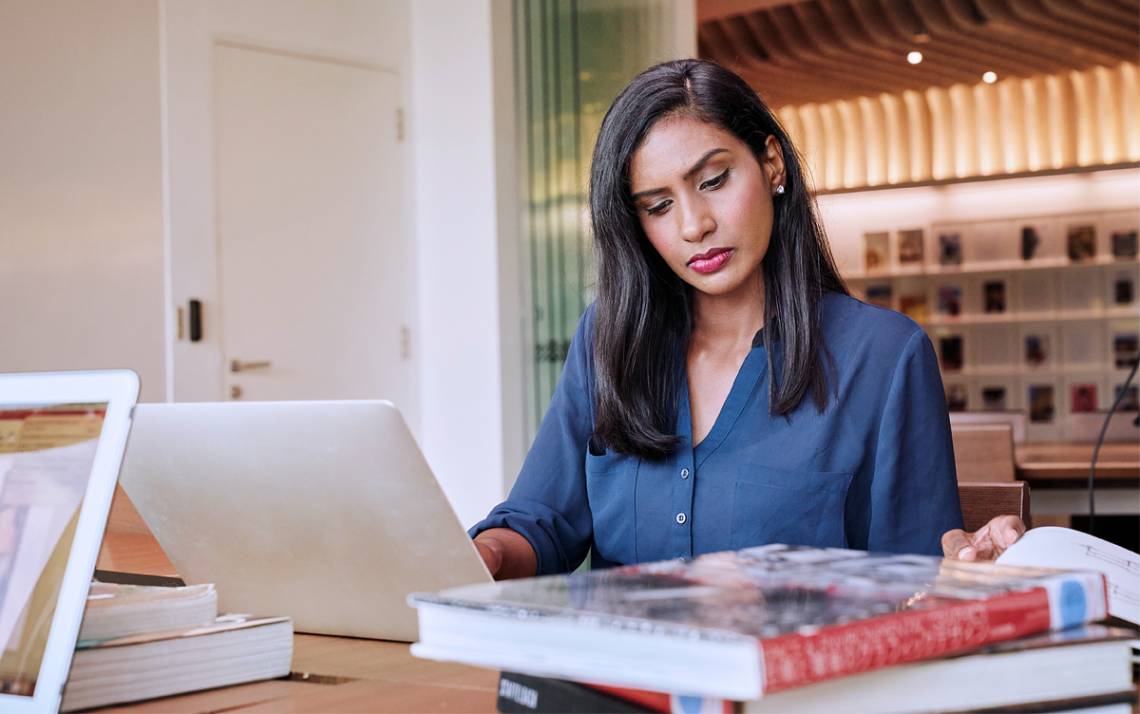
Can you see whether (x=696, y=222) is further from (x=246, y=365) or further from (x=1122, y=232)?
(x=1122, y=232)

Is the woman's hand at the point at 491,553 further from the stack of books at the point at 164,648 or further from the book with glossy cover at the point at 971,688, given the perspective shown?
the book with glossy cover at the point at 971,688

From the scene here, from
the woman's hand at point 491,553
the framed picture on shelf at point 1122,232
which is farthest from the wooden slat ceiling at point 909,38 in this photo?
the woman's hand at point 491,553

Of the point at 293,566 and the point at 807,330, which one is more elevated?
the point at 807,330

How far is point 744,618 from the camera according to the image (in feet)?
2.03

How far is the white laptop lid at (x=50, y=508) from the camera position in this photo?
2.80ft

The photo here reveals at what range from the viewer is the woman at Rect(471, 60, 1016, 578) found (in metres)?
1.46

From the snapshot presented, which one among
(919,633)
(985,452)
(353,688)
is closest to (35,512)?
(353,688)

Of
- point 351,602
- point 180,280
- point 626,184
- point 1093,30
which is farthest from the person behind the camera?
point 1093,30

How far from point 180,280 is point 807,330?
3383mm

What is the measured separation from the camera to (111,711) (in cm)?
93

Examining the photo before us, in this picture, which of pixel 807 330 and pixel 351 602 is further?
pixel 807 330

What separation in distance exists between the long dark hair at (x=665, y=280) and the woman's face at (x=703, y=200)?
0.08 ft

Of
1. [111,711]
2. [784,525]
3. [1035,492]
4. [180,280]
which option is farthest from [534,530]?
[180,280]

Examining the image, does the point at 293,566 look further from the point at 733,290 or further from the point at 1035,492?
the point at 1035,492
